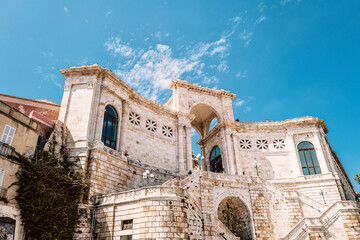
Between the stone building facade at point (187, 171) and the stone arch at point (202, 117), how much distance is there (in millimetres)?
587

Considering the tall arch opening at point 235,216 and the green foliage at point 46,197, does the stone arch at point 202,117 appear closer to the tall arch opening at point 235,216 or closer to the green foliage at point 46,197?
the tall arch opening at point 235,216

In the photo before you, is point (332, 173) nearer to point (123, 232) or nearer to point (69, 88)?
point (123, 232)

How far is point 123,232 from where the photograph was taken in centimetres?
A: 1633


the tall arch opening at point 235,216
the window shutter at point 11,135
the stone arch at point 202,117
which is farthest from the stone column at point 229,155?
the window shutter at point 11,135

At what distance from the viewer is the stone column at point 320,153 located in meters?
29.2

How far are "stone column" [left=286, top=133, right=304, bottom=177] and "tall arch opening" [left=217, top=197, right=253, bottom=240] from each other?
967 centimetres

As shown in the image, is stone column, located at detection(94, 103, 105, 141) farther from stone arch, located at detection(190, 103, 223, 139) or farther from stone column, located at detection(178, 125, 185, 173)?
stone arch, located at detection(190, 103, 223, 139)

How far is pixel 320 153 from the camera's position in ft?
98.7

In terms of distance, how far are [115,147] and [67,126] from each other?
420 centimetres

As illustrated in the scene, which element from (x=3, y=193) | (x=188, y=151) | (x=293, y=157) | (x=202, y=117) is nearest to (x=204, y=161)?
(x=202, y=117)

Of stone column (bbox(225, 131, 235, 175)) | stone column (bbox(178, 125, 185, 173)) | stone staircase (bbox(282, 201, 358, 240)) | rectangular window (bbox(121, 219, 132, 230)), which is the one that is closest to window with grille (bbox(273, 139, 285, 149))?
stone column (bbox(225, 131, 235, 175))

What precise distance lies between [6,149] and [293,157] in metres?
27.4

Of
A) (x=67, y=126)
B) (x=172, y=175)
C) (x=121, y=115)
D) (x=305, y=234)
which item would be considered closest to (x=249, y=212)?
(x=305, y=234)

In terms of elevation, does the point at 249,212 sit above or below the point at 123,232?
above
